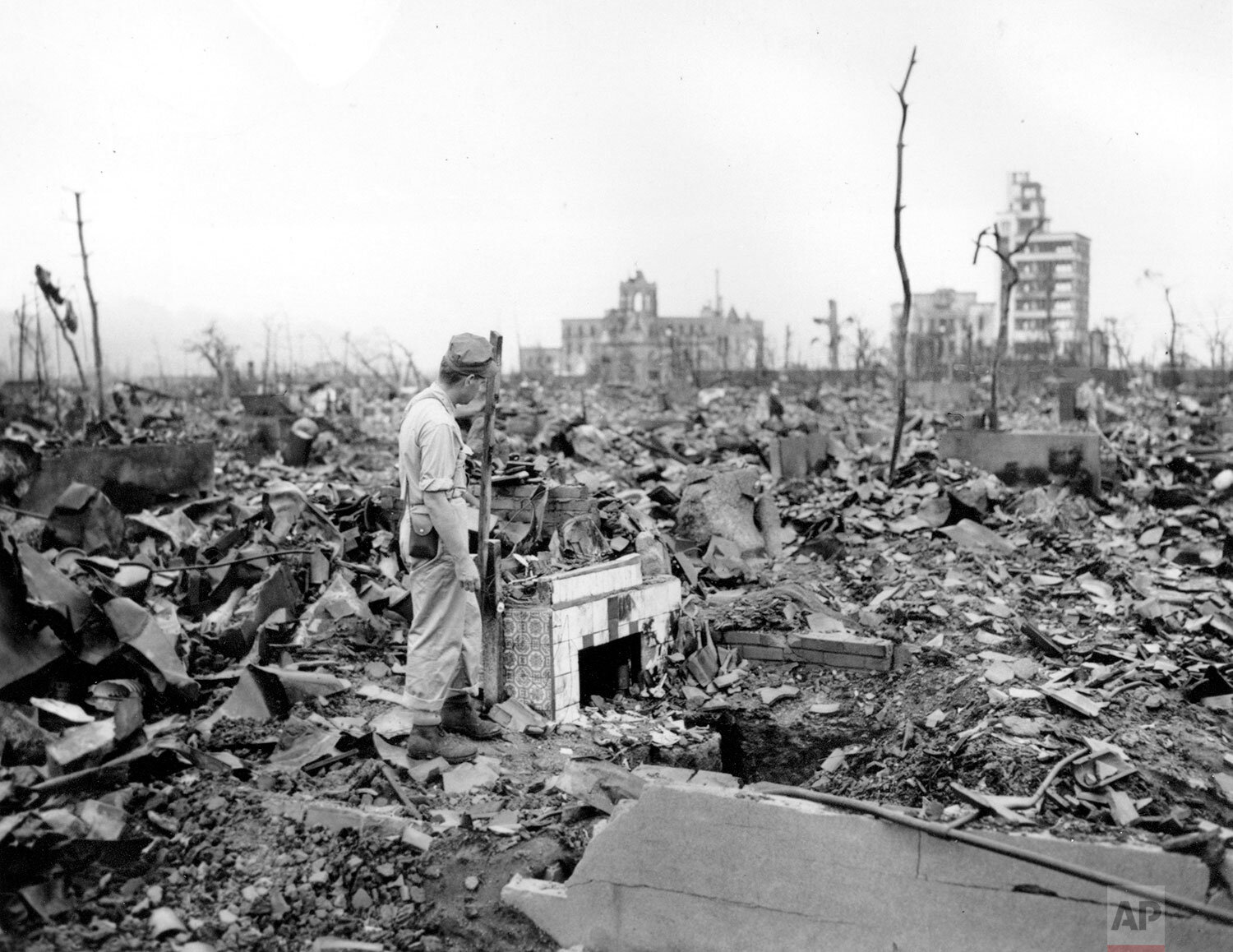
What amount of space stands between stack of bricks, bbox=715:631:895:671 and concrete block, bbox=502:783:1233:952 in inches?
117

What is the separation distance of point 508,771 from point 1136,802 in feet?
8.39

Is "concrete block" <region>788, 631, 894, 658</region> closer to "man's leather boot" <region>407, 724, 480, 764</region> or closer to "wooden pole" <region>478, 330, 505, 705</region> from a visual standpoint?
"wooden pole" <region>478, 330, 505, 705</region>

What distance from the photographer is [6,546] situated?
461 centimetres

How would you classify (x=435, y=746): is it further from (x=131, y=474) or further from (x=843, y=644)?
(x=131, y=474)

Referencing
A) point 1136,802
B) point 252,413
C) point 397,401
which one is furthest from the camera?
point 397,401

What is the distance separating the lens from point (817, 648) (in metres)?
6.38

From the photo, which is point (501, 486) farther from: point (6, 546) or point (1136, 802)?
point (1136, 802)

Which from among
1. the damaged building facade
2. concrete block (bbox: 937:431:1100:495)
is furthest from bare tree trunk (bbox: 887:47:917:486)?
the damaged building facade

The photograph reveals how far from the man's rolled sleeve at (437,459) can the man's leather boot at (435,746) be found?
3.62 ft

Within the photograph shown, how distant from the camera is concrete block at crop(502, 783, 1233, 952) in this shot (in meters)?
3.01

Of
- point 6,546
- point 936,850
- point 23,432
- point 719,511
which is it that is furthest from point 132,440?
point 936,850

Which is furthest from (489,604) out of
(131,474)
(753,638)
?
(131,474)

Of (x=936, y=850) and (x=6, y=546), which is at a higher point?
(x=6, y=546)

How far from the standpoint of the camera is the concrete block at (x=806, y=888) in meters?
3.01
